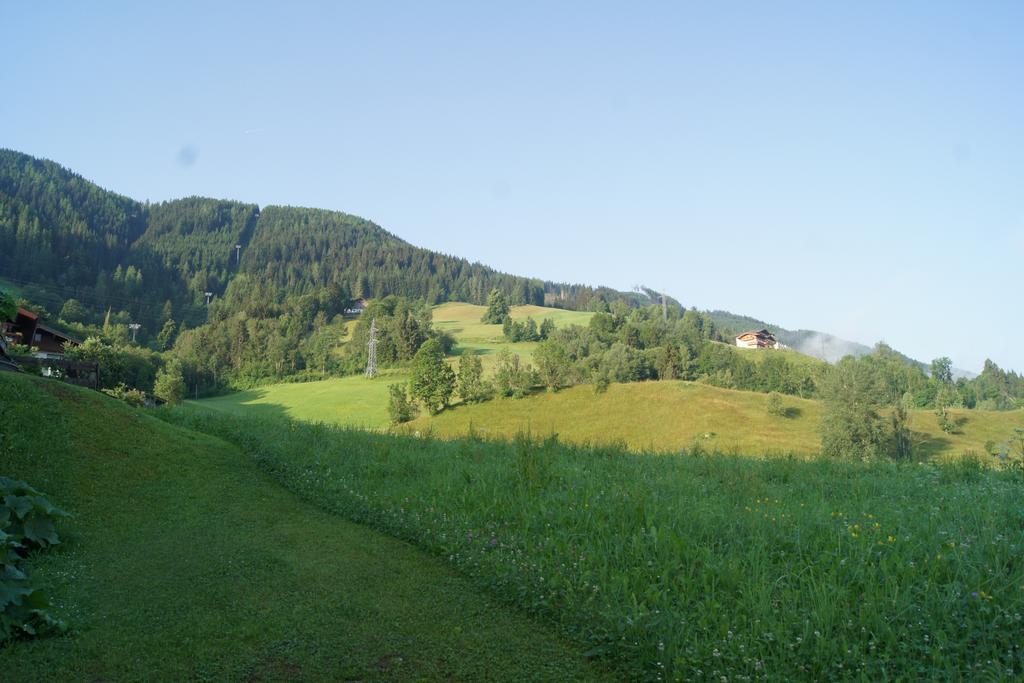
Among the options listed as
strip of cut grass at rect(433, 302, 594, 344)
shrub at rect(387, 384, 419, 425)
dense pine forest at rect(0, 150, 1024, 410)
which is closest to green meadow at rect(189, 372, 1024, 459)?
shrub at rect(387, 384, 419, 425)

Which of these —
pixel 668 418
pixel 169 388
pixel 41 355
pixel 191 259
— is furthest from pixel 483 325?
pixel 41 355

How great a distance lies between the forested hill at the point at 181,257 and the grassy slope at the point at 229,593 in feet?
253

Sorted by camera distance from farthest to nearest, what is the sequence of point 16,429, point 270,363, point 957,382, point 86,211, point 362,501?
1. point 86,211
2. point 270,363
3. point 957,382
4. point 16,429
5. point 362,501

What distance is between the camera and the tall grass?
421 centimetres

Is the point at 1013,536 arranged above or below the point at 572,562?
above

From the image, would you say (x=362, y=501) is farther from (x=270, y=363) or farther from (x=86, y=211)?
(x=86, y=211)

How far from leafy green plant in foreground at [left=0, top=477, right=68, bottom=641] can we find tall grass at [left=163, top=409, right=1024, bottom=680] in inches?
134

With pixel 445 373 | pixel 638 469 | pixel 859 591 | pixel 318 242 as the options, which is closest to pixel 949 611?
pixel 859 591

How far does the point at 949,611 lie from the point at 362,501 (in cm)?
676

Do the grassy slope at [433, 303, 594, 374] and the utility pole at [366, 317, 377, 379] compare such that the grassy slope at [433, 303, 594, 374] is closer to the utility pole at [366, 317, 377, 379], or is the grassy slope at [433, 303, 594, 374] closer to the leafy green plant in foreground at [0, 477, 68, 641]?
the utility pole at [366, 317, 377, 379]

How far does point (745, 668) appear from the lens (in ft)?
13.3

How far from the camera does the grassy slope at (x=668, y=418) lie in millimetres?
42562

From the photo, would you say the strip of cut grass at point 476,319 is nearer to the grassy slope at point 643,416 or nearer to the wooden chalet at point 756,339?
the grassy slope at point 643,416

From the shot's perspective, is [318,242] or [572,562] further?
[318,242]
